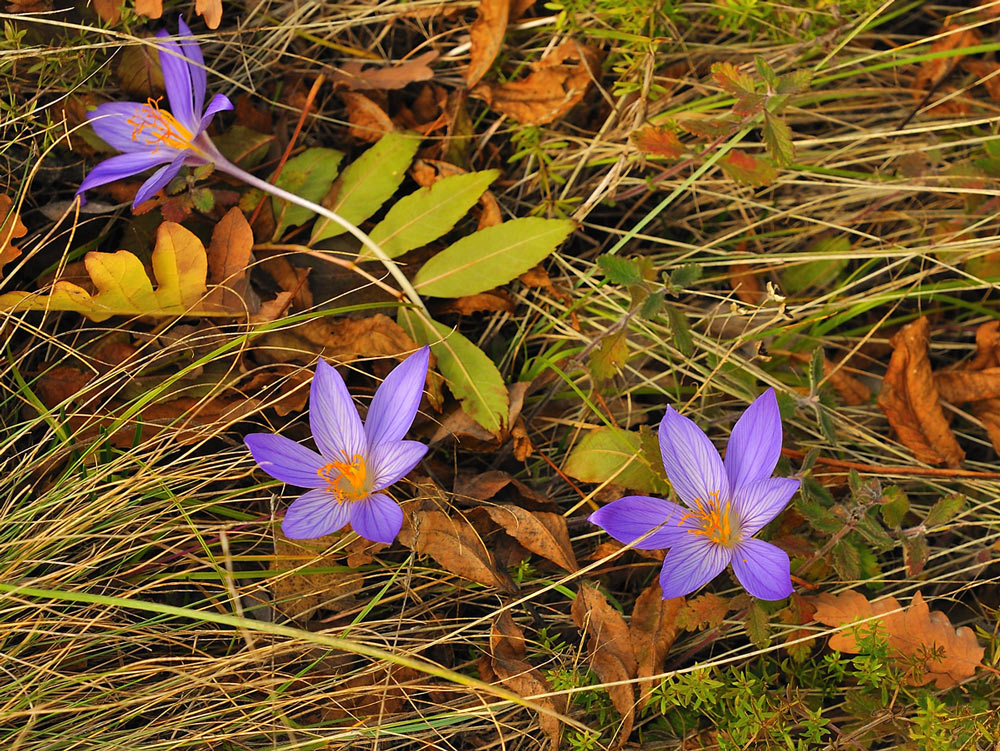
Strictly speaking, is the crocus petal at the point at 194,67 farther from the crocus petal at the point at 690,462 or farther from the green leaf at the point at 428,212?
the crocus petal at the point at 690,462

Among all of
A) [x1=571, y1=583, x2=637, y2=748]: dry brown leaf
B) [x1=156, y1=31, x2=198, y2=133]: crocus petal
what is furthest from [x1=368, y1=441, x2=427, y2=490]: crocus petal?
[x1=156, y1=31, x2=198, y2=133]: crocus petal

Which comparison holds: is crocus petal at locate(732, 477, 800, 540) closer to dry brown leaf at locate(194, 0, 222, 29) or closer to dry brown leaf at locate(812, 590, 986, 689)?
dry brown leaf at locate(812, 590, 986, 689)

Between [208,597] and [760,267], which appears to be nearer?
[208,597]

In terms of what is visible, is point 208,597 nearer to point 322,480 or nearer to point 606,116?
point 322,480

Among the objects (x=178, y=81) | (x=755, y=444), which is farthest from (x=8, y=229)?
(x=755, y=444)

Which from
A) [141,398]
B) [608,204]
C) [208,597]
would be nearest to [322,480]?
[208,597]

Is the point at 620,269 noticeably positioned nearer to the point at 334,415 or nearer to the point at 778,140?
the point at 778,140
